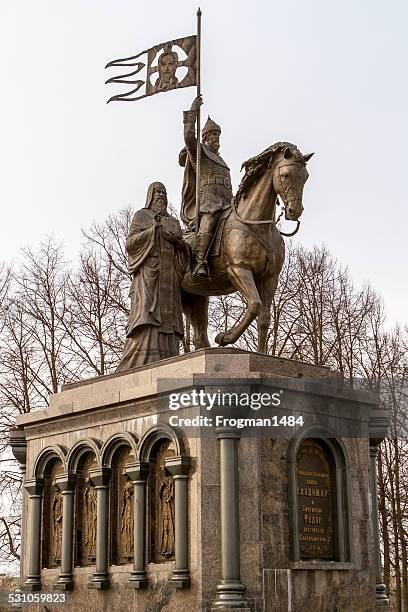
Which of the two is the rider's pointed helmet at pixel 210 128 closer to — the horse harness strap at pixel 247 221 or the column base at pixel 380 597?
the horse harness strap at pixel 247 221

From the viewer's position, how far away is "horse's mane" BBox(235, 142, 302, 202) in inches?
502

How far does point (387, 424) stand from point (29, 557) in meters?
5.26

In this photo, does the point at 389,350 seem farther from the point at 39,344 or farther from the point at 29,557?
the point at 29,557

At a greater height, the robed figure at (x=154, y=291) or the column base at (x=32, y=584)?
the robed figure at (x=154, y=291)

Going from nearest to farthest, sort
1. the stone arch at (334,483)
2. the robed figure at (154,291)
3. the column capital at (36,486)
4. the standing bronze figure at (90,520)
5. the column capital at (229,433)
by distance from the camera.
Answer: the column capital at (229,433) → the stone arch at (334,483) → the standing bronze figure at (90,520) → the robed figure at (154,291) → the column capital at (36,486)

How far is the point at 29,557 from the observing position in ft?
45.6

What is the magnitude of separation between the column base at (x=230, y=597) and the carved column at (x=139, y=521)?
4.34ft

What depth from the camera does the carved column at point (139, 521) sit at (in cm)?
1190

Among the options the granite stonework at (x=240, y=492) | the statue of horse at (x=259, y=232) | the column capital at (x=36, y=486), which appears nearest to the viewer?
the granite stonework at (x=240, y=492)

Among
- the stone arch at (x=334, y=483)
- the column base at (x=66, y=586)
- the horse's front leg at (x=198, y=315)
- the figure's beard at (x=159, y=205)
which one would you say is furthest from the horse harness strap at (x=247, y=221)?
the column base at (x=66, y=586)

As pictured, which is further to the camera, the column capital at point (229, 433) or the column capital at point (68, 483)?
the column capital at point (68, 483)

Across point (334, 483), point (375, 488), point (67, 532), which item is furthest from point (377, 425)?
point (67, 532)

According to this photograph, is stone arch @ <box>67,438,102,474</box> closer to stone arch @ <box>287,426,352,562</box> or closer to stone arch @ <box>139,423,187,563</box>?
stone arch @ <box>139,423,187,563</box>

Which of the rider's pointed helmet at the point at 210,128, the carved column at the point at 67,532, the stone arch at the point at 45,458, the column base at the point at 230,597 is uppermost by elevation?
the rider's pointed helmet at the point at 210,128
